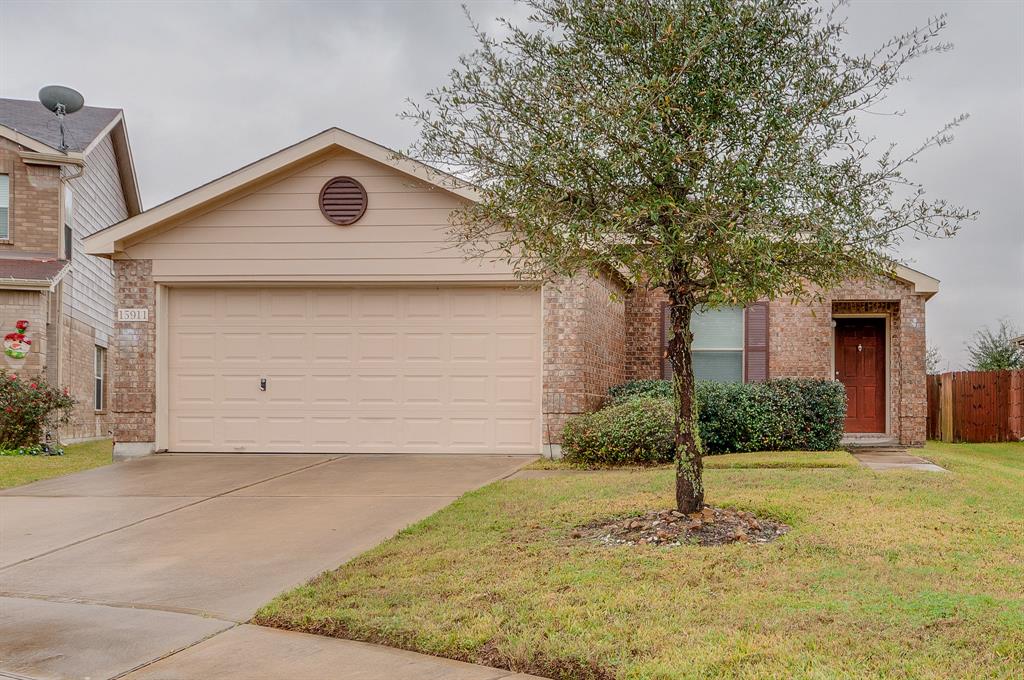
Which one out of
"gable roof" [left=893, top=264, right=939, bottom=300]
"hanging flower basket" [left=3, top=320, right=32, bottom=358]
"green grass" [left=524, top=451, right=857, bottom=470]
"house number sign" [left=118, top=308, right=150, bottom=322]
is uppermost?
"gable roof" [left=893, top=264, right=939, bottom=300]

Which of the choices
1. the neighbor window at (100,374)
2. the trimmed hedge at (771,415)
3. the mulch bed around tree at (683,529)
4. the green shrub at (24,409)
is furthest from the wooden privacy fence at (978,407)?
the neighbor window at (100,374)

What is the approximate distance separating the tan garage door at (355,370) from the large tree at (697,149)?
6.14 meters

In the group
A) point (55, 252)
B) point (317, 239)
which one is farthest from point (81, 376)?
point (317, 239)

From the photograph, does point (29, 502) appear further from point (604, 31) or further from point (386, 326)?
point (604, 31)

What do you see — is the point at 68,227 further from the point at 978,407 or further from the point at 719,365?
A: the point at 978,407

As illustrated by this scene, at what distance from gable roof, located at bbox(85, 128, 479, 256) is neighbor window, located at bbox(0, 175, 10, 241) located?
6337mm

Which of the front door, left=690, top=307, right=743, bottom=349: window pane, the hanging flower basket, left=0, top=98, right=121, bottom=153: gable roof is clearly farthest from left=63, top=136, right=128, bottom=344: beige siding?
the front door

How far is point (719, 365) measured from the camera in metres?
15.4

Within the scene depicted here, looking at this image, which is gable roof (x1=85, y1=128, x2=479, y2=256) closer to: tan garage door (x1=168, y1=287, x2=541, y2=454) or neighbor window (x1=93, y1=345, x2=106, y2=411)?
tan garage door (x1=168, y1=287, x2=541, y2=454)

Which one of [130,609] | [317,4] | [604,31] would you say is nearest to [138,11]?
[317,4]

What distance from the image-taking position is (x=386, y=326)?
13.4 m

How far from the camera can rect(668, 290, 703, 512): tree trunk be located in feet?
23.9

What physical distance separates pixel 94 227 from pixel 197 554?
16.1 metres

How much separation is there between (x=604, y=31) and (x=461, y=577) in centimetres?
414
